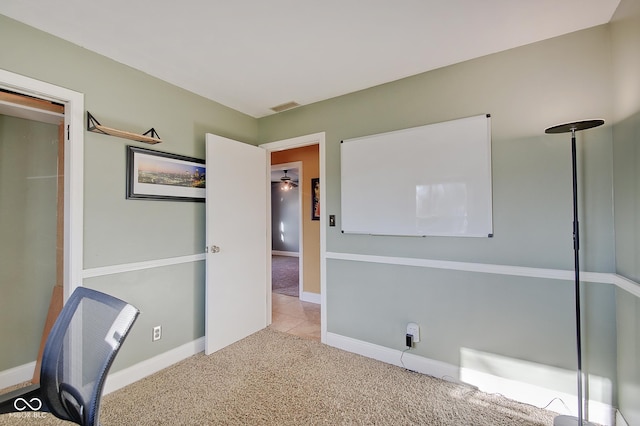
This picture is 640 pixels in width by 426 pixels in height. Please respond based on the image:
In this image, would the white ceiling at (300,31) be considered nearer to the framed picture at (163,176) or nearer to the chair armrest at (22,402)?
the framed picture at (163,176)

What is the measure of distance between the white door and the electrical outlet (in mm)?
379

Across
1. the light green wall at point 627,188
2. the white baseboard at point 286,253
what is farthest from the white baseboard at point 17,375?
the white baseboard at point 286,253

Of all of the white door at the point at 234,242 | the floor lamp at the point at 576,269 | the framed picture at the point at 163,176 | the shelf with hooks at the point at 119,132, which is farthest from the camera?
the white door at the point at 234,242

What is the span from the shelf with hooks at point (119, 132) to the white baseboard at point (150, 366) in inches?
68.5

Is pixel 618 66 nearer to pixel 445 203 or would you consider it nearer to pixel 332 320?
pixel 445 203

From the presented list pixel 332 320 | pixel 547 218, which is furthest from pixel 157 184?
pixel 547 218

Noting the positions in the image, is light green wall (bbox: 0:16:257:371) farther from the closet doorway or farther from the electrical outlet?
the closet doorway

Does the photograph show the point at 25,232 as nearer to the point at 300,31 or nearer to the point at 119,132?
the point at 119,132

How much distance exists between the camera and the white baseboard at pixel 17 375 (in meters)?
Answer: 2.09

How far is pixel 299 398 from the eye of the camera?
6.45 feet

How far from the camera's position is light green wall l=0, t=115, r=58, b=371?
2.15 m

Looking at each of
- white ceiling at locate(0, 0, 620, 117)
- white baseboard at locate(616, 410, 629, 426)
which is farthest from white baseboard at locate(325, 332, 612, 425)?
white ceiling at locate(0, 0, 620, 117)

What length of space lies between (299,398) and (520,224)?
6.48 ft

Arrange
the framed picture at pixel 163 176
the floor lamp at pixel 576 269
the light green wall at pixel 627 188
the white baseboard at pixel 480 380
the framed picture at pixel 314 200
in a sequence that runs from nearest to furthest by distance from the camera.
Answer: the light green wall at pixel 627 188
the floor lamp at pixel 576 269
the white baseboard at pixel 480 380
the framed picture at pixel 163 176
the framed picture at pixel 314 200
